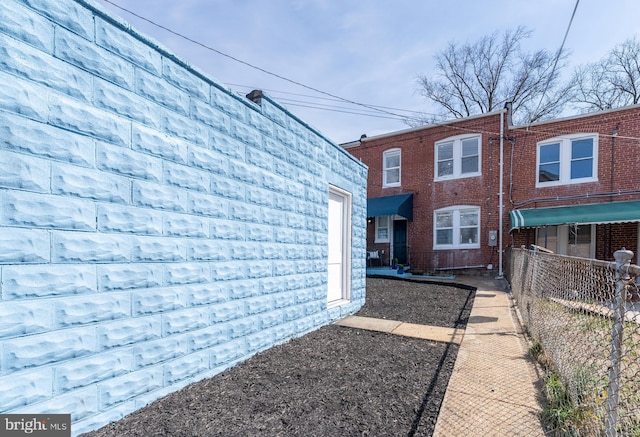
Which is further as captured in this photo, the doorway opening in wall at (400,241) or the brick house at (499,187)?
the doorway opening in wall at (400,241)

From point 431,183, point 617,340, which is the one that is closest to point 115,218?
point 617,340

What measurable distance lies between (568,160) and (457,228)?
15.5 ft

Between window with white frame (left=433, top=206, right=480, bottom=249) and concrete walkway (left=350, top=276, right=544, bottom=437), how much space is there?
25.9ft

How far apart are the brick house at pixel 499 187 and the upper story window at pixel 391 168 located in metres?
0.05

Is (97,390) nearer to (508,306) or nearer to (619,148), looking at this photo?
(508,306)

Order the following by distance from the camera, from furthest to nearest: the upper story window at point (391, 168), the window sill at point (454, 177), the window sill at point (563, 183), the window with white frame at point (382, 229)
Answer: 1. the window with white frame at point (382, 229)
2. the upper story window at point (391, 168)
3. the window sill at point (454, 177)
4. the window sill at point (563, 183)

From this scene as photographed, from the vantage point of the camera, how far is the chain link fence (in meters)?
2.14

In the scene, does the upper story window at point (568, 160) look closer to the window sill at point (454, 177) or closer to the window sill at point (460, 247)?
the window sill at point (454, 177)

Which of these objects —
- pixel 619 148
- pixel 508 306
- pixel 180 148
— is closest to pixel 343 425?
pixel 180 148

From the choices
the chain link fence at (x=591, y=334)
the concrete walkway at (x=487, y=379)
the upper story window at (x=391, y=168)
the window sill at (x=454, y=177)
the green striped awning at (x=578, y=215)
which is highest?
the upper story window at (x=391, y=168)

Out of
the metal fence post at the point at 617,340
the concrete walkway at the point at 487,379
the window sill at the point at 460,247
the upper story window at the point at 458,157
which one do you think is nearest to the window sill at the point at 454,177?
the upper story window at the point at 458,157

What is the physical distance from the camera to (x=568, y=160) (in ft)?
39.4

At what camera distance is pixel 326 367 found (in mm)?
3785

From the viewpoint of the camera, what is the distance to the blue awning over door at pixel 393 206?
46.8 ft
